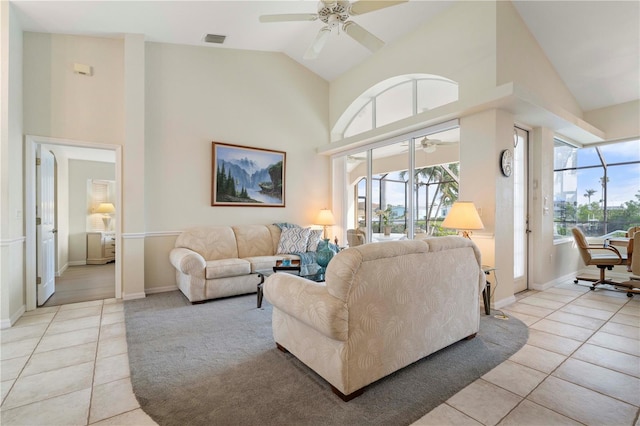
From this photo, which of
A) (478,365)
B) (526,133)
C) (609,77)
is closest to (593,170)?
(609,77)

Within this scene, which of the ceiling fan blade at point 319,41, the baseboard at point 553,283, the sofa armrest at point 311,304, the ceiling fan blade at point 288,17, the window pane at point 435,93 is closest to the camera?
the sofa armrest at point 311,304

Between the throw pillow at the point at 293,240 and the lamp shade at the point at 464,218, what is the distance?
2.36 m

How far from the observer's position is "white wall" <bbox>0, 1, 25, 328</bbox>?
3.06 m

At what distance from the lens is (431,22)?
4133 mm

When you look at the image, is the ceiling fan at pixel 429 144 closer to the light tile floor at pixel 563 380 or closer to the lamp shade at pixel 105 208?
the light tile floor at pixel 563 380

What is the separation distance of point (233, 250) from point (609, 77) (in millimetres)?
6272

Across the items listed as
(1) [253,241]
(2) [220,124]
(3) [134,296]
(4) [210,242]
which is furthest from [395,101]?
(3) [134,296]

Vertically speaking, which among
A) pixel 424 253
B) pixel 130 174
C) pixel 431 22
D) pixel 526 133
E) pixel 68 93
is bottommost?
pixel 424 253

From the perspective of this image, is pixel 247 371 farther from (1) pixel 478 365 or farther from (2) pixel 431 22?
(2) pixel 431 22

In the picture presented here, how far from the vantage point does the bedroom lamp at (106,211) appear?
277 inches

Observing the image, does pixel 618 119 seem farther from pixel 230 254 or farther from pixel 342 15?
pixel 230 254

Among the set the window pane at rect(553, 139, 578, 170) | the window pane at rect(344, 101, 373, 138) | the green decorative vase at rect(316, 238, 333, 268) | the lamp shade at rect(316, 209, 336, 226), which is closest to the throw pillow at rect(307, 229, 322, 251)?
the lamp shade at rect(316, 209, 336, 226)

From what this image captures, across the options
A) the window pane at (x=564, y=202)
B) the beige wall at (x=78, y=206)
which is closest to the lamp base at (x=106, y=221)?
the beige wall at (x=78, y=206)

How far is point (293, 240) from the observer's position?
4.95m
